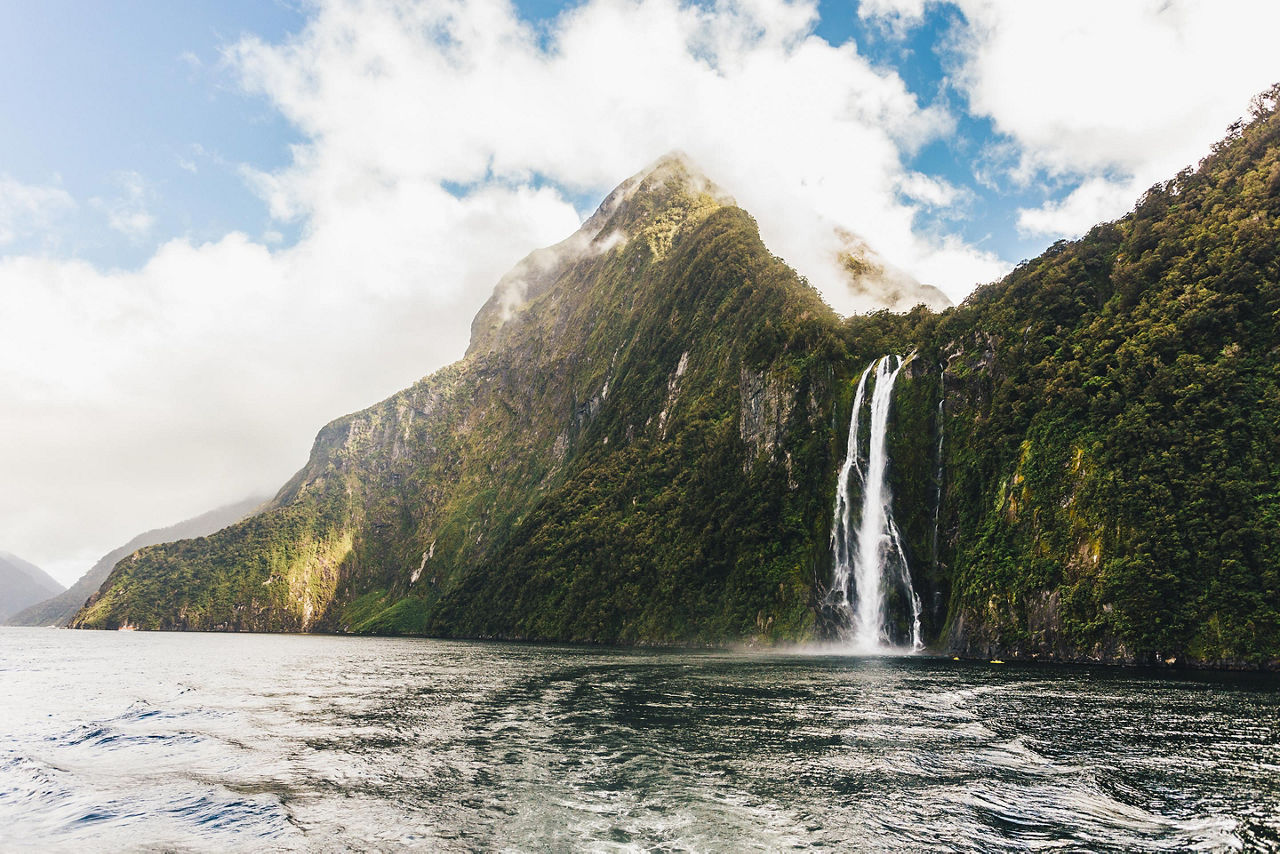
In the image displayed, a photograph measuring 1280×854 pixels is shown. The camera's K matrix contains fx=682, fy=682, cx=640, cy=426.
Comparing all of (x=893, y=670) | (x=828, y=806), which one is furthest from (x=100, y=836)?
(x=893, y=670)

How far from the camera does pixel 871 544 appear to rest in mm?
92188

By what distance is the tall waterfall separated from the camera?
8806 cm

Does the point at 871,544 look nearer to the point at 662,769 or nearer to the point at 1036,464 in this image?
the point at 1036,464

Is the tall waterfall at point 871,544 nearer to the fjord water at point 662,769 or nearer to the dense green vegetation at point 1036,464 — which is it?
the dense green vegetation at point 1036,464

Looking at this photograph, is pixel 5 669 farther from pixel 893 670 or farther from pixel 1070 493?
pixel 1070 493

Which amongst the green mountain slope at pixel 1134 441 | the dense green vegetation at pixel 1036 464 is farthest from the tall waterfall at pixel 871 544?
the green mountain slope at pixel 1134 441

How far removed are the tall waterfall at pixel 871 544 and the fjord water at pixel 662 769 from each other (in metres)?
44.1

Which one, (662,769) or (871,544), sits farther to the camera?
(871,544)

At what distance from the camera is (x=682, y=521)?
14000 cm

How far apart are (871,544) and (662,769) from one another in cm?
7604

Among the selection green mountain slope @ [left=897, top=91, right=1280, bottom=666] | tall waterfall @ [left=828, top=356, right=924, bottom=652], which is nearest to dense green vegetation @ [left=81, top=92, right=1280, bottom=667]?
green mountain slope @ [left=897, top=91, right=1280, bottom=666]

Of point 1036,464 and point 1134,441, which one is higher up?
point 1134,441

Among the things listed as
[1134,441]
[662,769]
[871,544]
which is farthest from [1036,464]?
[662,769]

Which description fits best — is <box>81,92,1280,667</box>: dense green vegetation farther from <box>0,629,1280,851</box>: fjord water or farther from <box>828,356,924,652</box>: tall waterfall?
<box>0,629,1280,851</box>: fjord water
